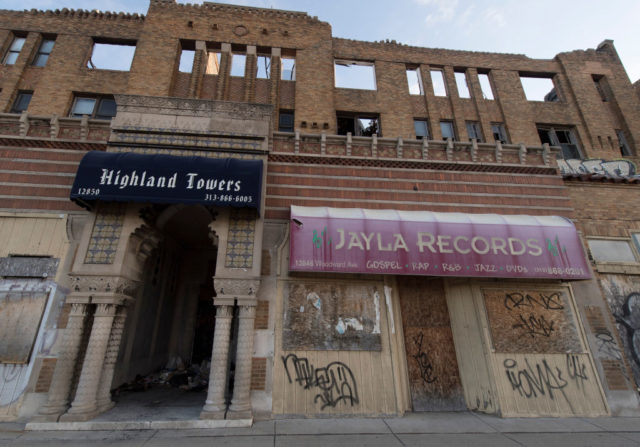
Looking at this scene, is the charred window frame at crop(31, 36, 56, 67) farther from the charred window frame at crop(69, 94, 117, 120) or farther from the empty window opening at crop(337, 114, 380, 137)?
the empty window opening at crop(337, 114, 380, 137)

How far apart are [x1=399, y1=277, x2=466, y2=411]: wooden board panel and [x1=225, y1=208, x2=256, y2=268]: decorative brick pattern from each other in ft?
15.8

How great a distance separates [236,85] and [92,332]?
1079 centimetres

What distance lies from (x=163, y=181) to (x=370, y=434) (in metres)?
7.89

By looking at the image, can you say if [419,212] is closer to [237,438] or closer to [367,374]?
[367,374]

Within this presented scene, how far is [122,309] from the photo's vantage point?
7777 millimetres

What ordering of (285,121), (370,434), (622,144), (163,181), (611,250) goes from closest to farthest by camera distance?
1. (370,434)
2. (163,181)
3. (611,250)
4. (285,121)
5. (622,144)

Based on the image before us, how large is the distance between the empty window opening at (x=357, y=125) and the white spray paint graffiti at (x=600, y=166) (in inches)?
320

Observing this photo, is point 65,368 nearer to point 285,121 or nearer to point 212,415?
point 212,415

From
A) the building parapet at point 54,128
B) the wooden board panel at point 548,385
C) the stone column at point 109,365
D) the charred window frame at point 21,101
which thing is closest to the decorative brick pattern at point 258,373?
the stone column at point 109,365

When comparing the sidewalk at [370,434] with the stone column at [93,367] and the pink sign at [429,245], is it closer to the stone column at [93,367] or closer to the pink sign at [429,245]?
the stone column at [93,367]

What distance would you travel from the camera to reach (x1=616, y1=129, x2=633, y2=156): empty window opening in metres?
13.8

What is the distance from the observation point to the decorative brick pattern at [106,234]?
744 centimetres

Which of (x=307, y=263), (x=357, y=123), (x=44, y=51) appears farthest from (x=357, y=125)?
(x=44, y=51)

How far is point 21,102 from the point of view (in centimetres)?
1230
